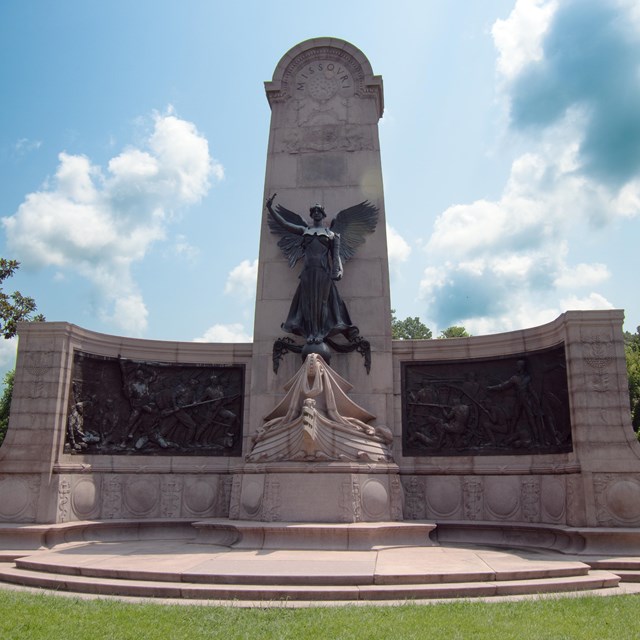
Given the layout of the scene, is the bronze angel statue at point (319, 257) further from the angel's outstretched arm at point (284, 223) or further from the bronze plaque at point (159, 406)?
the bronze plaque at point (159, 406)

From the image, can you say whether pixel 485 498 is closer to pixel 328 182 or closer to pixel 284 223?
pixel 284 223

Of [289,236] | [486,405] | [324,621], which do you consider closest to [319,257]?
[289,236]

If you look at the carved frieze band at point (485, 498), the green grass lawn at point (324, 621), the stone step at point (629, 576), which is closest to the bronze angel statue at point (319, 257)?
the carved frieze band at point (485, 498)

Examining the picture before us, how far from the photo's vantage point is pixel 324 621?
694 centimetres

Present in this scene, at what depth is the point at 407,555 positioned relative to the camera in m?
11.1

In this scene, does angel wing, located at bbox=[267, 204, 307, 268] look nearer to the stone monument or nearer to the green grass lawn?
the stone monument

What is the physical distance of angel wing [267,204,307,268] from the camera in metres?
16.9

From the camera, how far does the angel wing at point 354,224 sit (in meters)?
17.1

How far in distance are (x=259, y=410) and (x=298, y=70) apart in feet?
32.2

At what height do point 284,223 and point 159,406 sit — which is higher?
point 284,223

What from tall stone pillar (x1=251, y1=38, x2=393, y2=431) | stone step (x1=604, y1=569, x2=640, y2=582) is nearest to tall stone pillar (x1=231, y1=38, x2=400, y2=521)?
tall stone pillar (x1=251, y1=38, x2=393, y2=431)

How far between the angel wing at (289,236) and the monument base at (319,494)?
5660 millimetres

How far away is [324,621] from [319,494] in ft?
20.5

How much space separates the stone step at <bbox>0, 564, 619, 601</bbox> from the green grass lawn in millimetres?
599
